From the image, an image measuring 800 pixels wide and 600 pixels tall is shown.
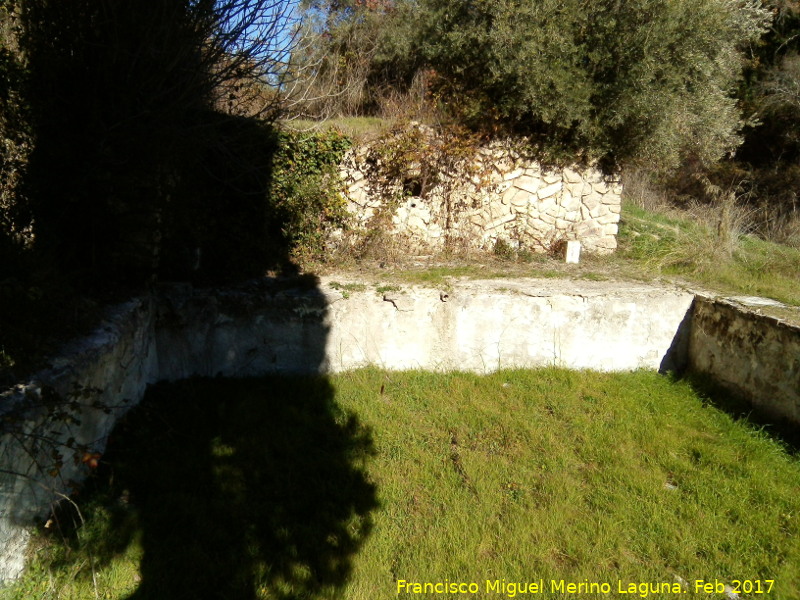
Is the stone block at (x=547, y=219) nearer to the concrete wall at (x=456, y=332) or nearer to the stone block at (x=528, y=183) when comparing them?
the stone block at (x=528, y=183)

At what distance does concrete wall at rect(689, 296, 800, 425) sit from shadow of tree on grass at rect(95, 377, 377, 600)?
12.6 ft

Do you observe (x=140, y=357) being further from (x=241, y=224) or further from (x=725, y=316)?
(x=725, y=316)

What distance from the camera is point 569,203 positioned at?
327 inches

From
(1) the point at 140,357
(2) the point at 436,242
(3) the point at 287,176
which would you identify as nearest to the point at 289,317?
(1) the point at 140,357

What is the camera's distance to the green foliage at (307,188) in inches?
273

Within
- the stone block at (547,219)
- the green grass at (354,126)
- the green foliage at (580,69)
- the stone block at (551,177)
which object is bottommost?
the stone block at (547,219)

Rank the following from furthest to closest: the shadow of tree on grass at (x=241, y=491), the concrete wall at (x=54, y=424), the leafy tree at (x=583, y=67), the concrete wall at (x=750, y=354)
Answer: the leafy tree at (x=583, y=67)
the concrete wall at (x=750, y=354)
the shadow of tree on grass at (x=241, y=491)
the concrete wall at (x=54, y=424)

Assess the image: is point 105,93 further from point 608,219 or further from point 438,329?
point 608,219

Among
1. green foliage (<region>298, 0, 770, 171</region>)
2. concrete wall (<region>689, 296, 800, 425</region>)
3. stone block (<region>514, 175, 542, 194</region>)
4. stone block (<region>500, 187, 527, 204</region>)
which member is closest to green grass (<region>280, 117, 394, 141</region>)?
green foliage (<region>298, 0, 770, 171</region>)

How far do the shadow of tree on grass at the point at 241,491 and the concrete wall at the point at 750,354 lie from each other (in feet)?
12.6

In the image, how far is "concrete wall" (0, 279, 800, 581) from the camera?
5129 millimetres

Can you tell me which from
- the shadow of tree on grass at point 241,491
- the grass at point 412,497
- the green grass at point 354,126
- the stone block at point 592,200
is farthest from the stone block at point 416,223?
the shadow of tree on grass at point 241,491

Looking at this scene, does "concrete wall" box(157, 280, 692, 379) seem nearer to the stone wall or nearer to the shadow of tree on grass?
the shadow of tree on grass

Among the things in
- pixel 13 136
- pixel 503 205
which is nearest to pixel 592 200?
pixel 503 205
